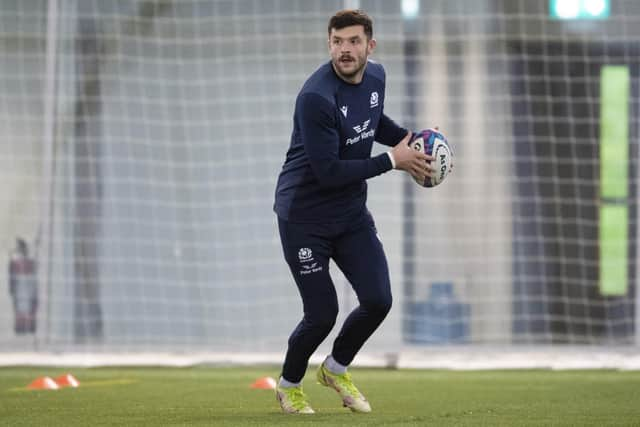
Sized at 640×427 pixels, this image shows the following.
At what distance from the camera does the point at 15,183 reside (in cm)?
1155

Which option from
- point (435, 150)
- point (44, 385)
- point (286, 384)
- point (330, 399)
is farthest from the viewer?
point (44, 385)

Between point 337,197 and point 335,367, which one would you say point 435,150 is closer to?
point 337,197

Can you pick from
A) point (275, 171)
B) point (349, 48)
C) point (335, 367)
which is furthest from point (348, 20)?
point (275, 171)

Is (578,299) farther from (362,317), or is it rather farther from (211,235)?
(362,317)

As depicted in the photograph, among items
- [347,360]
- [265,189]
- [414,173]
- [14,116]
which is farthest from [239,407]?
[14,116]

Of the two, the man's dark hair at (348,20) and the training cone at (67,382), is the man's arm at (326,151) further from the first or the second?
the training cone at (67,382)

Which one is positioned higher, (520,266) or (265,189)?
(265,189)

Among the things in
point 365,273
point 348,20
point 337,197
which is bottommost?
point 365,273

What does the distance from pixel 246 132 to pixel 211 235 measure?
956 millimetres

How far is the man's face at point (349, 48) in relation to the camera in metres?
5.32

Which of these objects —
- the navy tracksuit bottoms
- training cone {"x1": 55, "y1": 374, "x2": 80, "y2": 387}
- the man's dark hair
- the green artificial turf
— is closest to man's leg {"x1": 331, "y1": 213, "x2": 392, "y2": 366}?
the navy tracksuit bottoms

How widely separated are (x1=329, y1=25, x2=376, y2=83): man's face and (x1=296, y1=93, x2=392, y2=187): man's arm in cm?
18

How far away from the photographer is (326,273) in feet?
18.0

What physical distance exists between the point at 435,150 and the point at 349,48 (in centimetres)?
57
